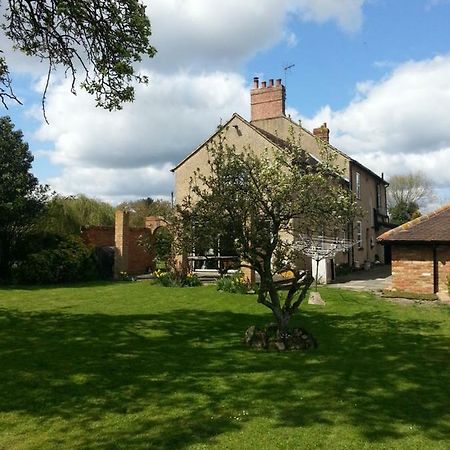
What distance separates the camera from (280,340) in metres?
9.90

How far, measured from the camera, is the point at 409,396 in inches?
270

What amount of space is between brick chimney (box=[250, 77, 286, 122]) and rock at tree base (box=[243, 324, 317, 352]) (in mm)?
22716

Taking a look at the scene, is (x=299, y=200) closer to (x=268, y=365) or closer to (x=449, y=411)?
(x=268, y=365)

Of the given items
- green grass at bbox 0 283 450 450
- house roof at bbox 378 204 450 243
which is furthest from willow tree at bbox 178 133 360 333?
house roof at bbox 378 204 450 243

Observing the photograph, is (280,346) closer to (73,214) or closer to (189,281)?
(189,281)

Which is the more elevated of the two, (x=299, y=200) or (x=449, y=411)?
(x=299, y=200)

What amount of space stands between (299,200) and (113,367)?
4793 millimetres

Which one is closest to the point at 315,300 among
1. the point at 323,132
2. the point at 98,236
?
the point at 98,236

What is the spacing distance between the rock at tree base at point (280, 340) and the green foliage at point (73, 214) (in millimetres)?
16028

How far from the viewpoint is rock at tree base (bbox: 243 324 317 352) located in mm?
9820

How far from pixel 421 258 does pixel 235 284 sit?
7.02 m

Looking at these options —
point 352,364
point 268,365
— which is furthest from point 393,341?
point 268,365

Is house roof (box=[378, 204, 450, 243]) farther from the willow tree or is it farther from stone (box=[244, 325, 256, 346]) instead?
stone (box=[244, 325, 256, 346])

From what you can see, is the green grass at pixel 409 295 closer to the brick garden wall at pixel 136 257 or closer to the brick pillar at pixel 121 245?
the brick pillar at pixel 121 245
